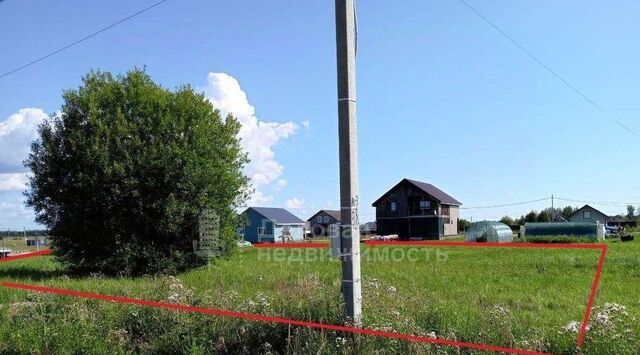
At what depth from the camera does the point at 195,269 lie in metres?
17.6

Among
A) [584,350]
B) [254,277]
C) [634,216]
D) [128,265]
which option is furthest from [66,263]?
[634,216]

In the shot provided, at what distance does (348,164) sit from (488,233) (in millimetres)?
36826

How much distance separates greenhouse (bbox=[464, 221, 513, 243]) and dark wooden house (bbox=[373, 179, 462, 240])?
51.1 feet

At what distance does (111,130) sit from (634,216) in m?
93.3

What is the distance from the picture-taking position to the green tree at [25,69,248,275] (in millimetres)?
16359

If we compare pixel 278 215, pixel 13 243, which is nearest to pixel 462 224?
pixel 278 215

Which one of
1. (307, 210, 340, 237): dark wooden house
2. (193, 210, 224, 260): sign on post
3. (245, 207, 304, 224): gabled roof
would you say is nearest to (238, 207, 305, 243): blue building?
(245, 207, 304, 224): gabled roof

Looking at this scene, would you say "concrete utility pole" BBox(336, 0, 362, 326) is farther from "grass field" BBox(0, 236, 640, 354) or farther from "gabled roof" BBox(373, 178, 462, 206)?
"gabled roof" BBox(373, 178, 462, 206)

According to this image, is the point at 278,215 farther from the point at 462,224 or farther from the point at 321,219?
the point at 462,224

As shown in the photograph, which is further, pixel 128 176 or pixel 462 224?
pixel 462 224

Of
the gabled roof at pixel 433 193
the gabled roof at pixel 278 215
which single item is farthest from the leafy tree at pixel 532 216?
the gabled roof at pixel 278 215

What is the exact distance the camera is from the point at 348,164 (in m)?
6.30

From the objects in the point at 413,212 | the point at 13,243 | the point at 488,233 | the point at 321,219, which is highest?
the point at 413,212

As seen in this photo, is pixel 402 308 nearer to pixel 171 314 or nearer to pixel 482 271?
pixel 171 314
